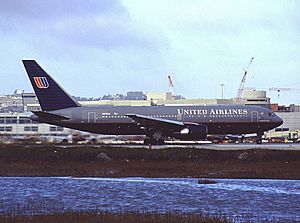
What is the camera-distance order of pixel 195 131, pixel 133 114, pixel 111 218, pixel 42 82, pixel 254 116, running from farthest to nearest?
1. pixel 42 82
2. pixel 254 116
3. pixel 133 114
4. pixel 195 131
5. pixel 111 218

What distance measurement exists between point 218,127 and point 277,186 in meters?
40.1

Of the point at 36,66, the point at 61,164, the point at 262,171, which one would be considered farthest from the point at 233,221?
the point at 36,66

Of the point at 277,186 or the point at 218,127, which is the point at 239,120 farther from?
the point at 277,186

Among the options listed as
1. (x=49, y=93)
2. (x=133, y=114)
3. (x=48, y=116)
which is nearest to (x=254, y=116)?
(x=133, y=114)

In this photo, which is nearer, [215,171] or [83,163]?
[215,171]

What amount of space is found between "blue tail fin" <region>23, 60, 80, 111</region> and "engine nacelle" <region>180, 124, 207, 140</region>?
12.9 meters

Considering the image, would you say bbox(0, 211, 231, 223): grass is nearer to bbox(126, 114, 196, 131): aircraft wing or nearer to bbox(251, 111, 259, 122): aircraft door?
bbox(126, 114, 196, 131): aircraft wing

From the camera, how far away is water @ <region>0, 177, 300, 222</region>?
29.6 metres

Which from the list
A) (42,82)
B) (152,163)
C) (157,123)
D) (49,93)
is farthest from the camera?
(42,82)

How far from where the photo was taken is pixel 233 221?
2581 centimetres

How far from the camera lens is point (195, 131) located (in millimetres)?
76688

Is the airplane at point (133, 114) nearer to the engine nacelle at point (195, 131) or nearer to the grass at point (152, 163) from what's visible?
the engine nacelle at point (195, 131)

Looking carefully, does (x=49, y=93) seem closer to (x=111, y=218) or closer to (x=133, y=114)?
(x=133, y=114)

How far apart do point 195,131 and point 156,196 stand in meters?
42.3
